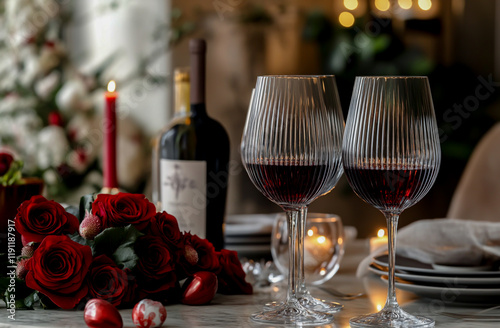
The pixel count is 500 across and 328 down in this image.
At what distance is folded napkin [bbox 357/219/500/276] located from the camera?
3.34ft

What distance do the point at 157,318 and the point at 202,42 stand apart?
0.48 metres

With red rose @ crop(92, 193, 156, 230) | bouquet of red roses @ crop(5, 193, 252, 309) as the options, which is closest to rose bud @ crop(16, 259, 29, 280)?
bouquet of red roses @ crop(5, 193, 252, 309)

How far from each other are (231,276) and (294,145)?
0.76 feet

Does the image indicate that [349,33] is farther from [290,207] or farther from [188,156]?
A: [290,207]

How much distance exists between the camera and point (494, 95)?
317cm

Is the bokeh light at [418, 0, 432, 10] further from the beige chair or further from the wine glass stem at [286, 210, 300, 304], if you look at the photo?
the wine glass stem at [286, 210, 300, 304]

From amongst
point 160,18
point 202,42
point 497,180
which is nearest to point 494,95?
point 497,180

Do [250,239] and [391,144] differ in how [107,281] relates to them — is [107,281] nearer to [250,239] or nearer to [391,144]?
[391,144]

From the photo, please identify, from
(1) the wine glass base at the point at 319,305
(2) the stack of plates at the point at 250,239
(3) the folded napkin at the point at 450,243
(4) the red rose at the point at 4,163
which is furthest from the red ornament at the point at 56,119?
(1) the wine glass base at the point at 319,305

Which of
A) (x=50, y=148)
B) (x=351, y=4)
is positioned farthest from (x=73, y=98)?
(x=351, y=4)

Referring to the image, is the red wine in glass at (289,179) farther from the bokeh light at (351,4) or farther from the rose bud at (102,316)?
the bokeh light at (351,4)

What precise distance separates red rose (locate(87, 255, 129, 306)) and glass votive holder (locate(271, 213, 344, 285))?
1.11ft

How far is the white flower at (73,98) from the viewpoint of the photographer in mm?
2457

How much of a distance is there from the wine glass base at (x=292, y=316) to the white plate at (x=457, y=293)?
6.7 inches
